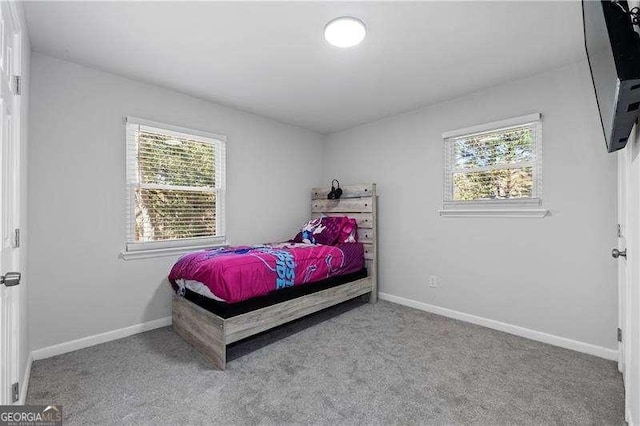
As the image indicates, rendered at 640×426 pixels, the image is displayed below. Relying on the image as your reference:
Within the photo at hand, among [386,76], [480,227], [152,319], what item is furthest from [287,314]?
[386,76]

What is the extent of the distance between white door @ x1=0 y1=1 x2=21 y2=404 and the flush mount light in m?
Result: 1.70

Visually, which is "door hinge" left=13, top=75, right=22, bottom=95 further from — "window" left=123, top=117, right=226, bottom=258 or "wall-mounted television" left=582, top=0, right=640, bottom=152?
"wall-mounted television" left=582, top=0, right=640, bottom=152

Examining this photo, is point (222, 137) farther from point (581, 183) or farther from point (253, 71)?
point (581, 183)

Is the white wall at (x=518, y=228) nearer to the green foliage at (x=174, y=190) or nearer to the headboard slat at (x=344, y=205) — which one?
the headboard slat at (x=344, y=205)

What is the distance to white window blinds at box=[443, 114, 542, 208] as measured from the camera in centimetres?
265

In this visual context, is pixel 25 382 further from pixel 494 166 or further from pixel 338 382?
pixel 494 166

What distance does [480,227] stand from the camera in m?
2.94

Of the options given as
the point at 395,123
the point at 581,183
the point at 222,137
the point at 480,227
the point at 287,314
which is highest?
the point at 395,123

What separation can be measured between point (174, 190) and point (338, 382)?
2419 millimetres

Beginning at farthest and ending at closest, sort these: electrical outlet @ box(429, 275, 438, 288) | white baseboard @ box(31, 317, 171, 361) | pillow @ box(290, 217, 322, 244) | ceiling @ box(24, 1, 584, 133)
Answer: pillow @ box(290, 217, 322, 244), electrical outlet @ box(429, 275, 438, 288), white baseboard @ box(31, 317, 171, 361), ceiling @ box(24, 1, 584, 133)

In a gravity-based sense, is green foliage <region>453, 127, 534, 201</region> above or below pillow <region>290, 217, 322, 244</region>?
above

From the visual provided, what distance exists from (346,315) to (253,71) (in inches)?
105

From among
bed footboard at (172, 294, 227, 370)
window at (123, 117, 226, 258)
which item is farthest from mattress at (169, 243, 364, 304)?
window at (123, 117, 226, 258)

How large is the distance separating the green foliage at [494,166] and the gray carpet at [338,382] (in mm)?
1400
